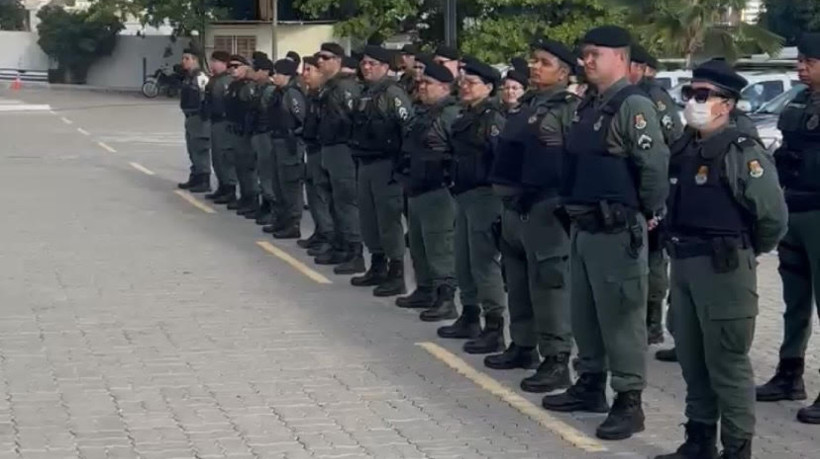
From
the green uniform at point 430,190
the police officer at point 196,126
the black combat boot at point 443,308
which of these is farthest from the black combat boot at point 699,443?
the police officer at point 196,126

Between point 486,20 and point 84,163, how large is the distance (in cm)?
1484

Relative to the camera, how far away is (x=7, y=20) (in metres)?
73.9

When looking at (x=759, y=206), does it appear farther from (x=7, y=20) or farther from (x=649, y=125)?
(x=7, y=20)

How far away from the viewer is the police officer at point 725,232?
6.66 m

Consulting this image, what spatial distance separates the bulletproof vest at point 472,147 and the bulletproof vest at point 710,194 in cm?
259

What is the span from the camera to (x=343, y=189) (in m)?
13.1

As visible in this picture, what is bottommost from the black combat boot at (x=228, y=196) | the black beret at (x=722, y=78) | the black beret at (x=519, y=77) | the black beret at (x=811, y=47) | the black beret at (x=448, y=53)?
the black combat boot at (x=228, y=196)

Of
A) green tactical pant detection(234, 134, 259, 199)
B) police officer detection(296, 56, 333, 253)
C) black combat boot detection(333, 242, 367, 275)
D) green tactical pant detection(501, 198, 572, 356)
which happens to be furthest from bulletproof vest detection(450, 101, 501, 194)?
green tactical pant detection(234, 134, 259, 199)

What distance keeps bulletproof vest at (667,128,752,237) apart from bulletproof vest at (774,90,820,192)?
1.44 metres

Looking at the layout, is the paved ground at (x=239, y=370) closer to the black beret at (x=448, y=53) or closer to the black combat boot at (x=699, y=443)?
the black combat boot at (x=699, y=443)

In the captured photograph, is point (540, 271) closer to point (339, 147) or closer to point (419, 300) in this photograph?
point (419, 300)

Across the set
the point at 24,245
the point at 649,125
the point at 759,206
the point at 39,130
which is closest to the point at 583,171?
the point at 649,125

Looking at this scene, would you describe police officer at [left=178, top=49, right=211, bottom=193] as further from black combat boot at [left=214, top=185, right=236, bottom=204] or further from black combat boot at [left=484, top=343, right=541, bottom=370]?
black combat boot at [left=484, top=343, right=541, bottom=370]

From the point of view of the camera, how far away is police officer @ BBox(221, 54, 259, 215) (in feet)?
53.8
